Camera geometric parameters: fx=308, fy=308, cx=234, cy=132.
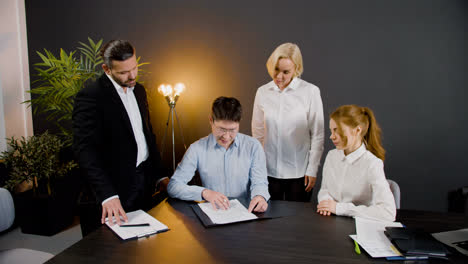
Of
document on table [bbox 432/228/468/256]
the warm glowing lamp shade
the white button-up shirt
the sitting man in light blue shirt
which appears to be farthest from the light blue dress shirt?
the warm glowing lamp shade

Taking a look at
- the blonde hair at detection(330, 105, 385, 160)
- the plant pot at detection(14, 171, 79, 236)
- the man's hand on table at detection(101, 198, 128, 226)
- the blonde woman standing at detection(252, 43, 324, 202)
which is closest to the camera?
the man's hand on table at detection(101, 198, 128, 226)

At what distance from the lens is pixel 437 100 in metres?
2.98

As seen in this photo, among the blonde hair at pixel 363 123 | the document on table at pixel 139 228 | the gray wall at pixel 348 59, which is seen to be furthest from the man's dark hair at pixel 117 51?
the gray wall at pixel 348 59

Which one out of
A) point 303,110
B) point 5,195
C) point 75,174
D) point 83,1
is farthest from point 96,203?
point 83,1

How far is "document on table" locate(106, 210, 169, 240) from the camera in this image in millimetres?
1302

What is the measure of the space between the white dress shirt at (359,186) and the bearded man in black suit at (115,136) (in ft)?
3.45

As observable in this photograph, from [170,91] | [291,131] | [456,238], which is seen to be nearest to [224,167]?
[291,131]

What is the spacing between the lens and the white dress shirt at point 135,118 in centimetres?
179

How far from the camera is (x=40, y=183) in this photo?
3076 mm

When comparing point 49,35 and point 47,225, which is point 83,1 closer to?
point 49,35

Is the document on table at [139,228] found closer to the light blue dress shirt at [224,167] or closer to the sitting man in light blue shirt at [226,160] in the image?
the sitting man in light blue shirt at [226,160]

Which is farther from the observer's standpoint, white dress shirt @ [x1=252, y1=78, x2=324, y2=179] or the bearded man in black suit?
white dress shirt @ [x1=252, y1=78, x2=324, y2=179]

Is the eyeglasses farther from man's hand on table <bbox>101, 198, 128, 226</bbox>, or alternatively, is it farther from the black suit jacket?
man's hand on table <bbox>101, 198, 128, 226</bbox>

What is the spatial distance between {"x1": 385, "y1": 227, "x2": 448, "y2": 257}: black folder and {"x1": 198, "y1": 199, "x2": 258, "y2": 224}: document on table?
0.60m
